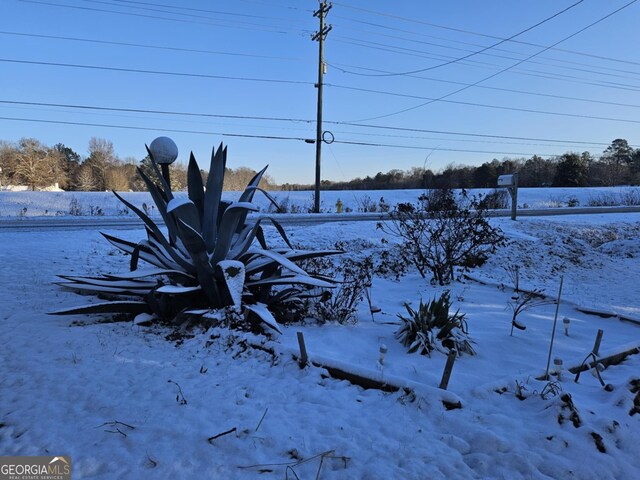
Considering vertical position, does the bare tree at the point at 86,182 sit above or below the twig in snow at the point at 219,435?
above

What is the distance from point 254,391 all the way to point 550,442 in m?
1.71


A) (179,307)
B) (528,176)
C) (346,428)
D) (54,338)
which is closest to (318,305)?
(179,307)

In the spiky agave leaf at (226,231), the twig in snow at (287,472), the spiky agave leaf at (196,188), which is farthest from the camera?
the spiky agave leaf at (196,188)

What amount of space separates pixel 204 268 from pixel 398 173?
166 feet

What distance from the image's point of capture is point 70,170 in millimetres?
65375

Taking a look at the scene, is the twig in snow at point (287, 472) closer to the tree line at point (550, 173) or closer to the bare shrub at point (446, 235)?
the bare shrub at point (446, 235)

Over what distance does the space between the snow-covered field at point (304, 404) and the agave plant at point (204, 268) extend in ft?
1.16

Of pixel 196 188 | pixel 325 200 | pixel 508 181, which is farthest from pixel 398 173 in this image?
pixel 196 188

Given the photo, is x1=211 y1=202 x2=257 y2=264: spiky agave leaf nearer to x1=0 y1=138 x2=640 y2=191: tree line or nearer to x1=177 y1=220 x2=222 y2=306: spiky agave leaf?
x1=177 y1=220 x2=222 y2=306: spiky agave leaf

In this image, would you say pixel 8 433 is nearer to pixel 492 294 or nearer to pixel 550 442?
pixel 550 442

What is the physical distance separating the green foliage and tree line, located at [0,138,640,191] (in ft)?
109

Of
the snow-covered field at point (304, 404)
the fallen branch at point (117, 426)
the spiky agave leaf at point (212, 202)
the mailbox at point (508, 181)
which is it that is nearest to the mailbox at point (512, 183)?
the mailbox at point (508, 181)

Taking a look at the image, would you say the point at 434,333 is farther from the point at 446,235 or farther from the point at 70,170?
the point at 70,170

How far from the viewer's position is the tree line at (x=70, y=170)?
2009 inches
